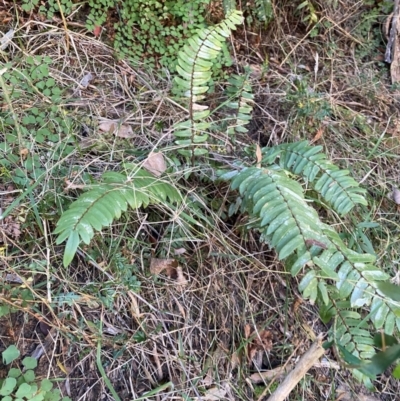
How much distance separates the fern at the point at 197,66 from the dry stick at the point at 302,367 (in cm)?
87

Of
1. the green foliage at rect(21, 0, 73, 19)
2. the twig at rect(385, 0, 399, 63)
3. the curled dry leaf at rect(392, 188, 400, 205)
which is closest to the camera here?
the green foliage at rect(21, 0, 73, 19)

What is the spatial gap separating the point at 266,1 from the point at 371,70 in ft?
2.75

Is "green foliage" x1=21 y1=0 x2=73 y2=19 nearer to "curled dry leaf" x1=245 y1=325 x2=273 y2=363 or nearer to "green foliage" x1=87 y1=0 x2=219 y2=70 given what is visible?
"green foliage" x1=87 y1=0 x2=219 y2=70

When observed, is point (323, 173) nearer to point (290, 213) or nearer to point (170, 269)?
point (290, 213)

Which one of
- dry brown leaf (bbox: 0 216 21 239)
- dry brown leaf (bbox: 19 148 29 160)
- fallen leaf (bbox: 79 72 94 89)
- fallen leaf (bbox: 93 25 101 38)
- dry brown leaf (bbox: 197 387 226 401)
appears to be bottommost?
dry brown leaf (bbox: 197 387 226 401)

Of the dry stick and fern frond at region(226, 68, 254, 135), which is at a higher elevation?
fern frond at region(226, 68, 254, 135)

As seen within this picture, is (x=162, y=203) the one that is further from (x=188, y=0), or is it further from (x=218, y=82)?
(x=188, y=0)

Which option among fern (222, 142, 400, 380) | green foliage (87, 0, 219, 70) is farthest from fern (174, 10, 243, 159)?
green foliage (87, 0, 219, 70)

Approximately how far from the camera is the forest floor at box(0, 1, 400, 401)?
155cm

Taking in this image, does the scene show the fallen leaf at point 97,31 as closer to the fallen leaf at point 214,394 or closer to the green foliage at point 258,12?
the green foliage at point 258,12

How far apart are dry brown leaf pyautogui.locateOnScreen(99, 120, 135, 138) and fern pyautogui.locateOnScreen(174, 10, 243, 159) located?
291mm

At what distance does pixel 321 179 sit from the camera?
1.77 m

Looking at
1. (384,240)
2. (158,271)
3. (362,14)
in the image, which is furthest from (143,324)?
(362,14)

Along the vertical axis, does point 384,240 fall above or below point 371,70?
below
